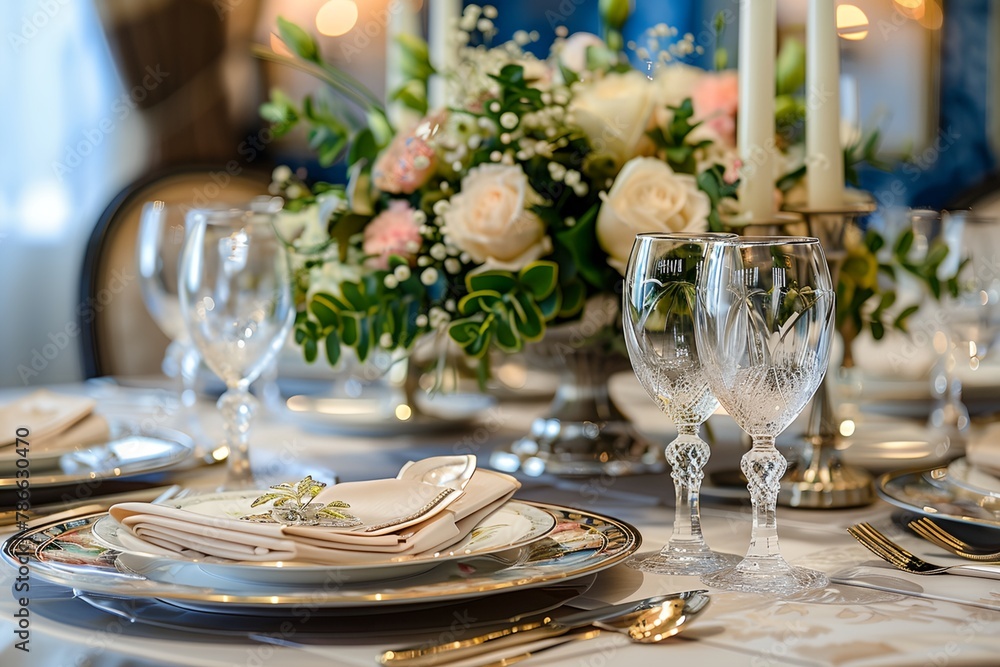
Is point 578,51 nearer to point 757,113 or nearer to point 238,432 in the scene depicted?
point 757,113

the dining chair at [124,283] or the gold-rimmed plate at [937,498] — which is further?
the dining chair at [124,283]

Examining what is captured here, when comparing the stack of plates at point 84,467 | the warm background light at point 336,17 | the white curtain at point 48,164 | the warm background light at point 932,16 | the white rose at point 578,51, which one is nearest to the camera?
the stack of plates at point 84,467

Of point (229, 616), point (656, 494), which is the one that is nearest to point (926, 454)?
point (656, 494)

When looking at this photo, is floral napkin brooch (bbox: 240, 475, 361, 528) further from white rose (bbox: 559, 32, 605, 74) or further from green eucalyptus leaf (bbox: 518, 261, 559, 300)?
white rose (bbox: 559, 32, 605, 74)

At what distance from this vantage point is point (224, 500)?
0.82 m

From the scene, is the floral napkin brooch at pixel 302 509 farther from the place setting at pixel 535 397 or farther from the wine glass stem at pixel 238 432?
the wine glass stem at pixel 238 432

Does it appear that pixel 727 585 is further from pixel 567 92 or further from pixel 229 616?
pixel 567 92

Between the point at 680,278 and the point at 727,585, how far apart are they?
0.21m

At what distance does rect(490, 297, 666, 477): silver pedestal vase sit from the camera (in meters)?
1.13

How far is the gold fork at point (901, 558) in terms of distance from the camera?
0.77m

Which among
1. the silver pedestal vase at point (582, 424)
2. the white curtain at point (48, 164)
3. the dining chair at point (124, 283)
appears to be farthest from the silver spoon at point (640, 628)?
the white curtain at point (48, 164)

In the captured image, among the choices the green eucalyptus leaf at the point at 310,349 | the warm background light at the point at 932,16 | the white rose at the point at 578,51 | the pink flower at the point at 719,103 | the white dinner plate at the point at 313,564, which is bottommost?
the white dinner plate at the point at 313,564

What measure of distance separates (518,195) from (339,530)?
1.55 feet

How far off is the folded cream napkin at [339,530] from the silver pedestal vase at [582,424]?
1.31 feet
